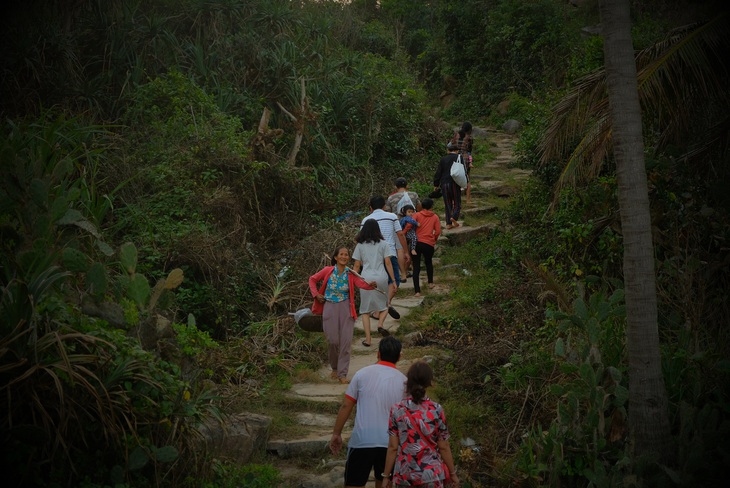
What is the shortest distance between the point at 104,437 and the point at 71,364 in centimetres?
62

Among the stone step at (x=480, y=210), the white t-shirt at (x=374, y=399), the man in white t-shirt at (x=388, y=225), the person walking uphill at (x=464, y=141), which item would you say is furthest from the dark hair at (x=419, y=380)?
the stone step at (x=480, y=210)

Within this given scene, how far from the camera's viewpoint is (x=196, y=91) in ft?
44.5

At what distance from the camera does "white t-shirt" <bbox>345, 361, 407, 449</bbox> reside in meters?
5.18

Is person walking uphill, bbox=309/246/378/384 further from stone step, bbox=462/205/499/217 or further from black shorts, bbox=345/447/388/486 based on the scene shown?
stone step, bbox=462/205/499/217

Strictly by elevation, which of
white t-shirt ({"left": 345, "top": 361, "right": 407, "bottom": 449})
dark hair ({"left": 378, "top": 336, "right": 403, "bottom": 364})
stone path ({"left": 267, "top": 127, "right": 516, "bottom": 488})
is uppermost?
dark hair ({"left": 378, "top": 336, "right": 403, "bottom": 364})

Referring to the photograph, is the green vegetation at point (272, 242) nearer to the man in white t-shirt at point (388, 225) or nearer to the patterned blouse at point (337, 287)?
the man in white t-shirt at point (388, 225)

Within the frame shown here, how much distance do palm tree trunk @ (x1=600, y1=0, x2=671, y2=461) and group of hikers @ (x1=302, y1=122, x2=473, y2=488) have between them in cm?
164

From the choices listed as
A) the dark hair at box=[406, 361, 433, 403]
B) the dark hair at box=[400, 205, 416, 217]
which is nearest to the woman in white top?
the dark hair at box=[400, 205, 416, 217]

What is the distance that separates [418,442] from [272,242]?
27.1ft

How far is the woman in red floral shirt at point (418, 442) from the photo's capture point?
4762 millimetres

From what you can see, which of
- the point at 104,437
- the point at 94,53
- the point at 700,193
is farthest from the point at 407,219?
the point at 94,53

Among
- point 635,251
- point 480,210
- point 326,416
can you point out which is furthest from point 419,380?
point 480,210

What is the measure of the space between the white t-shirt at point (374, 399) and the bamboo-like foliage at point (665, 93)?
14.1ft

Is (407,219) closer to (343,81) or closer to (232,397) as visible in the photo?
(232,397)
